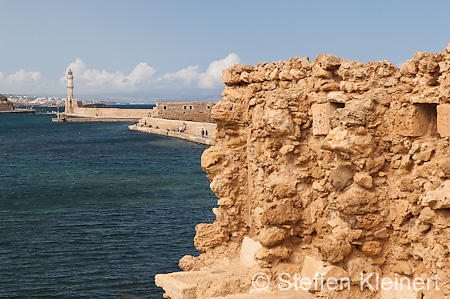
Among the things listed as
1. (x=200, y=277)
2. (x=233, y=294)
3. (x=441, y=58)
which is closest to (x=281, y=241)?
(x=233, y=294)

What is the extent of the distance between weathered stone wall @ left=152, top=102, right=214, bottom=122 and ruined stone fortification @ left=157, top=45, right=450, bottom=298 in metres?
52.7

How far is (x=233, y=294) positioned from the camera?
6.54 metres

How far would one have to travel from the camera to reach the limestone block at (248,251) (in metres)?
7.27

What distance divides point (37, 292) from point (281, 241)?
6.77 metres

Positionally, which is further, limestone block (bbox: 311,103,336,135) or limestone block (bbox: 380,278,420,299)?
limestone block (bbox: 311,103,336,135)

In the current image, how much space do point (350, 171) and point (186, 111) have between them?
5712 centimetres

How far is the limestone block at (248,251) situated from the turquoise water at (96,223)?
3.86 metres

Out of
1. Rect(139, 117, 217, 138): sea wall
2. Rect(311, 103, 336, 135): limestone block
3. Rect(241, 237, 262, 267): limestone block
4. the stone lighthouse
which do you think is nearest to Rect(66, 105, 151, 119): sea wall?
the stone lighthouse

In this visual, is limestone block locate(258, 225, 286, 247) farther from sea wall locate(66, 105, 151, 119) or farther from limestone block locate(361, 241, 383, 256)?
sea wall locate(66, 105, 151, 119)

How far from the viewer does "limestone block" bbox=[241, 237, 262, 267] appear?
7270 millimetres

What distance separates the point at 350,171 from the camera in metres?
5.20

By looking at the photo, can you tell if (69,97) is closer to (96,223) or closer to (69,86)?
(69,86)

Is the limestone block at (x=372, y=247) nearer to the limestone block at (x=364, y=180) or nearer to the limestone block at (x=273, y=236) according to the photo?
the limestone block at (x=364, y=180)

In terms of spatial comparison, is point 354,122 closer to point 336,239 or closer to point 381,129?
point 381,129
